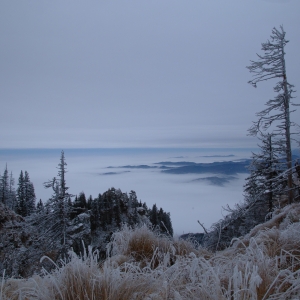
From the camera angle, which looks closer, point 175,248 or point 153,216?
point 175,248

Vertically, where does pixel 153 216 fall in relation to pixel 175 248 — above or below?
below

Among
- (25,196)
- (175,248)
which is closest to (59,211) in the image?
(175,248)

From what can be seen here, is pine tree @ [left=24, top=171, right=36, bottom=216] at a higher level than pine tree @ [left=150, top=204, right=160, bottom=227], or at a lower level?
higher

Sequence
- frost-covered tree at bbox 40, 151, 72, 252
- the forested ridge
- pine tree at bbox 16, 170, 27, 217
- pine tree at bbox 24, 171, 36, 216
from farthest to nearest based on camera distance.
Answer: pine tree at bbox 24, 171, 36, 216, pine tree at bbox 16, 170, 27, 217, frost-covered tree at bbox 40, 151, 72, 252, the forested ridge

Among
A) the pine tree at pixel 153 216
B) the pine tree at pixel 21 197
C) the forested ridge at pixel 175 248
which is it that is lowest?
the pine tree at pixel 153 216

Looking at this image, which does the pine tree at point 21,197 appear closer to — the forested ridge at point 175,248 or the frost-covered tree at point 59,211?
the forested ridge at point 175,248

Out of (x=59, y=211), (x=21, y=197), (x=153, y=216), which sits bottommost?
(x=153, y=216)

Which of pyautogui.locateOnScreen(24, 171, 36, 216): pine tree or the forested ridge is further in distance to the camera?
pyautogui.locateOnScreen(24, 171, 36, 216): pine tree

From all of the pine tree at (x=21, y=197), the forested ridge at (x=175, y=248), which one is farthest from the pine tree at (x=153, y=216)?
the pine tree at (x=21, y=197)

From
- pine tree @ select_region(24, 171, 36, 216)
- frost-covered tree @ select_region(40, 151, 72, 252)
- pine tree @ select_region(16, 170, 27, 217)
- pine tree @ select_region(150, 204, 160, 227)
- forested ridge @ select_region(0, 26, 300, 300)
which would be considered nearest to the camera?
forested ridge @ select_region(0, 26, 300, 300)

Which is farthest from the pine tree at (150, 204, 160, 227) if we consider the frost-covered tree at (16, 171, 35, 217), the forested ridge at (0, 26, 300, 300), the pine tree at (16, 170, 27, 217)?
the pine tree at (16, 170, 27, 217)

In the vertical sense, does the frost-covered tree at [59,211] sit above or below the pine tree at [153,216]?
above

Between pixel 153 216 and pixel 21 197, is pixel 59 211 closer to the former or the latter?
pixel 153 216

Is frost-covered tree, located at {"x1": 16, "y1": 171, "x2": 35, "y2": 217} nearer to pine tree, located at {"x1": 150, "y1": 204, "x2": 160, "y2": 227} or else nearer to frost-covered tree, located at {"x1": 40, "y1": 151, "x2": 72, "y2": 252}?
pine tree, located at {"x1": 150, "y1": 204, "x2": 160, "y2": 227}
